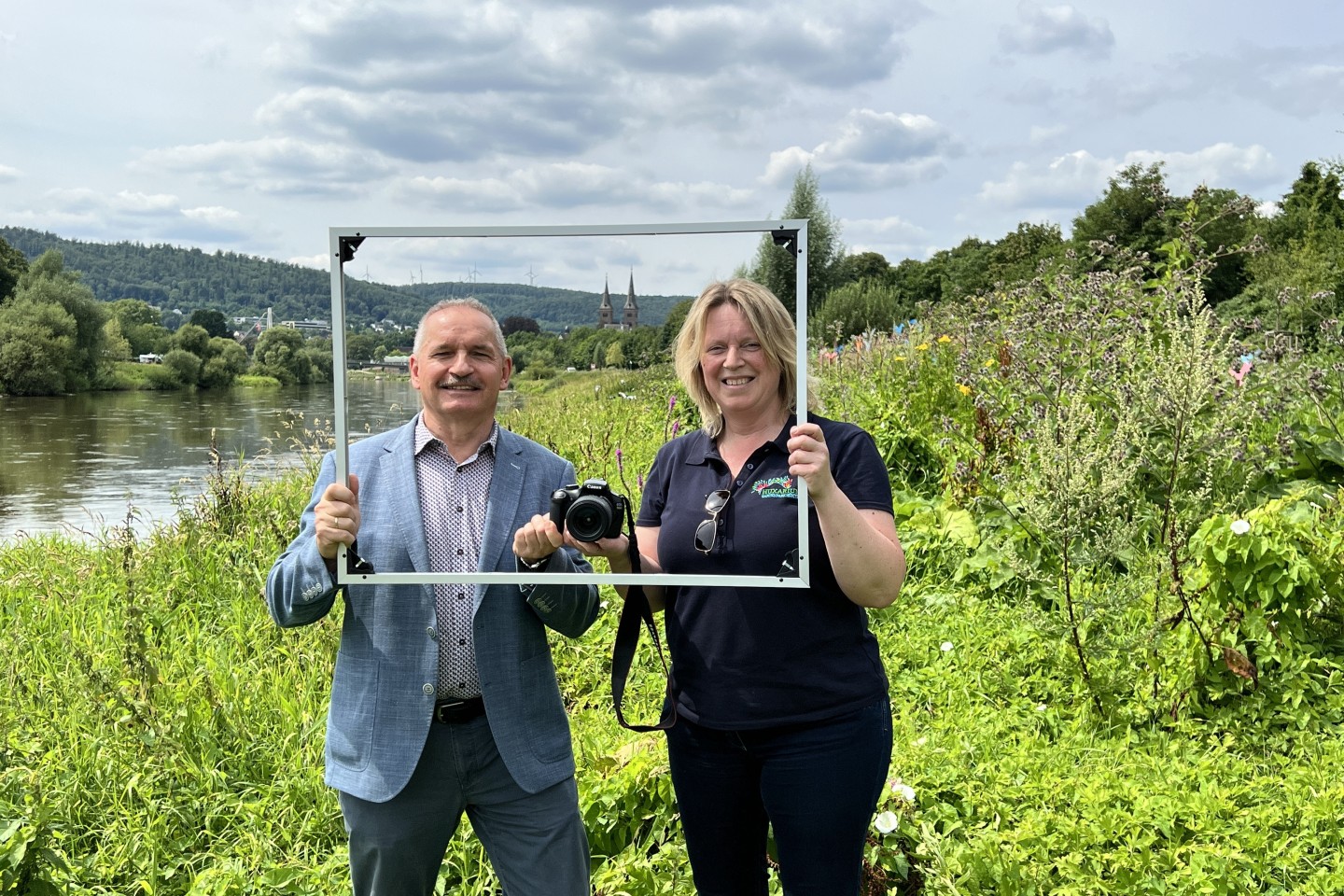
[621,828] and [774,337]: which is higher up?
[774,337]

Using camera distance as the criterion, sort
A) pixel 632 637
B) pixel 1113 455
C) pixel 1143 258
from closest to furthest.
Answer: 1. pixel 632 637
2. pixel 1113 455
3. pixel 1143 258

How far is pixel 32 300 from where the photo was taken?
3494 cm

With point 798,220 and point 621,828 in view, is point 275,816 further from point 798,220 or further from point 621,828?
point 798,220

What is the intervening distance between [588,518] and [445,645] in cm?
48

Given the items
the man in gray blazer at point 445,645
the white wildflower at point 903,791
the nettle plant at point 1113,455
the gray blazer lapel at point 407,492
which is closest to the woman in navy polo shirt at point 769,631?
the man in gray blazer at point 445,645

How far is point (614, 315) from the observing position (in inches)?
93.7

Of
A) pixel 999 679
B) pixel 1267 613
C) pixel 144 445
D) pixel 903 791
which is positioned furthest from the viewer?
pixel 144 445

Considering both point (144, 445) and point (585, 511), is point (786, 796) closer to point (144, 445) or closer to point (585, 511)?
point (585, 511)

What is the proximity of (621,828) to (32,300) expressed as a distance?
40415 millimetres

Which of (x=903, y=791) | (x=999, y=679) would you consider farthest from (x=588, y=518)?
(x=999, y=679)

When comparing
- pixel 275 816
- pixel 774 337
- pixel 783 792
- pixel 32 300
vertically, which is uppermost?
pixel 32 300

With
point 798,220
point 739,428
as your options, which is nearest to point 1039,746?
point 739,428

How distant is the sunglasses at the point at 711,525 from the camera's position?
2.08 m

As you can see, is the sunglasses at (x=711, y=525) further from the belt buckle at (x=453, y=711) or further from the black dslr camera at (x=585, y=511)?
the belt buckle at (x=453, y=711)
